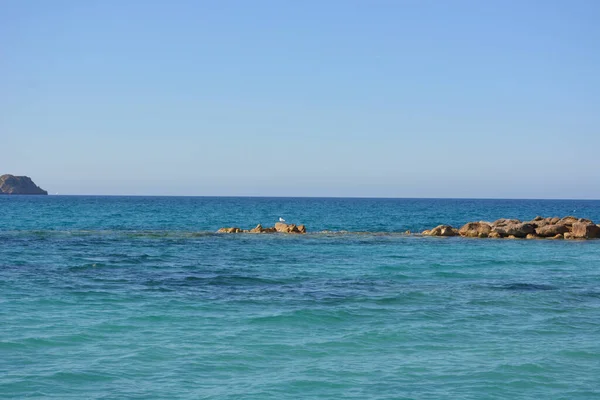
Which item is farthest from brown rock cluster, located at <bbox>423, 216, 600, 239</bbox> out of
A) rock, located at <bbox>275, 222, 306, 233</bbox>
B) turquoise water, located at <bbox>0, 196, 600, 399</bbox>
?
turquoise water, located at <bbox>0, 196, 600, 399</bbox>

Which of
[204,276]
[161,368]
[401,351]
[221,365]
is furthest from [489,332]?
[204,276]

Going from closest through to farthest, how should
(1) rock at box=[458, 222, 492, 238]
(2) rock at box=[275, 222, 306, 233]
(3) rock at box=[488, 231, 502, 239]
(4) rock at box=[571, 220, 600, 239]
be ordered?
(4) rock at box=[571, 220, 600, 239] < (3) rock at box=[488, 231, 502, 239] < (1) rock at box=[458, 222, 492, 238] < (2) rock at box=[275, 222, 306, 233]

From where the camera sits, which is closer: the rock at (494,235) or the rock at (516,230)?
the rock at (516,230)

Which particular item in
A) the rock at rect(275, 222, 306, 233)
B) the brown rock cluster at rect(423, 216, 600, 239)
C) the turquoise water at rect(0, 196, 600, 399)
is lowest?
the turquoise water at rect(0, 196, 600, 399)

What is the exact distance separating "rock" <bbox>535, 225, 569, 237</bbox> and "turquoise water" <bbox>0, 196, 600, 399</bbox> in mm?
14991

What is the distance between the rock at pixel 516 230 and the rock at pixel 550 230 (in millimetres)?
491

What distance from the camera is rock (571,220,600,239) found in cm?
4400

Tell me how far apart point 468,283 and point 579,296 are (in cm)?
381

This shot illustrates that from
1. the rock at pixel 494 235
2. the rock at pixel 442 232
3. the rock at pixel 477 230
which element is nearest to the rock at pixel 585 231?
the rock at pixel 494 235

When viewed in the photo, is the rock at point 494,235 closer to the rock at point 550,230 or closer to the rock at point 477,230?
the rock at point 477,230

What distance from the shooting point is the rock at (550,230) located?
44.6m

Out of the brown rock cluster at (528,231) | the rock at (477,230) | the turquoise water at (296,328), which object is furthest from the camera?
the rock at (477,230)

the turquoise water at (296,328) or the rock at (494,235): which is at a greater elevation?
the rock at (494,235)

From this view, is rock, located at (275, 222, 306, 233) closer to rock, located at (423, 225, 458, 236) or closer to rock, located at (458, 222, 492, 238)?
rock, located at (423, 225, 458, 236)
